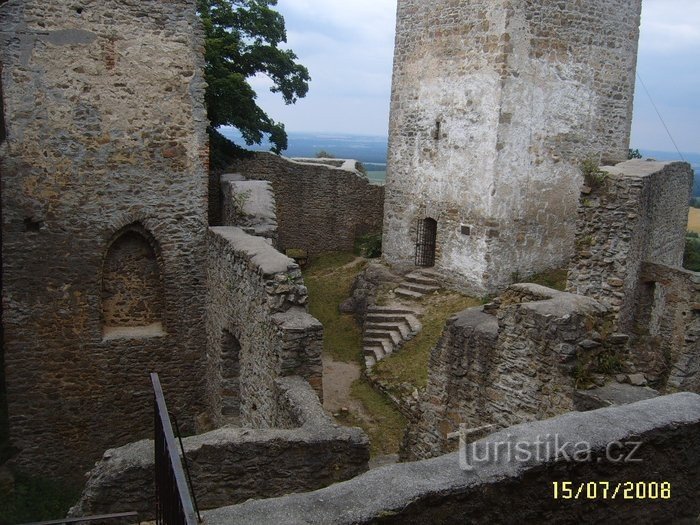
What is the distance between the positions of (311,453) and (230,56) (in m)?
14.6

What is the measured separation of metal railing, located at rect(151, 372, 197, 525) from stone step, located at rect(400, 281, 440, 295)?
447 inches

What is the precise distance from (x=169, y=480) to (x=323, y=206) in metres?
16.4

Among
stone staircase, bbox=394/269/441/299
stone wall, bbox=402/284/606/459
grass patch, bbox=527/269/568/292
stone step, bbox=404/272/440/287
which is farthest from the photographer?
stone step, bbox=404/272/440/287

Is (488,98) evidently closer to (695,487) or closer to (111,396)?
(111,396)

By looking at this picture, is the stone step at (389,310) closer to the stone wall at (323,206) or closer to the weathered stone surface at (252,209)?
the weathered stone surface at (252,209)

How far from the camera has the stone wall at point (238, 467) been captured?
5.50 m

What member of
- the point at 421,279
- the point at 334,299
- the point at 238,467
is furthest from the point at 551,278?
the point at 238,467

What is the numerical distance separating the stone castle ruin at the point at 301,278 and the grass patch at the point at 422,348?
0.55 metres

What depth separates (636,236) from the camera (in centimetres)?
1051

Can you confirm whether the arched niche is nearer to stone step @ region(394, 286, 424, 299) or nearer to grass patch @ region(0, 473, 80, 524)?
grass patch @ region(0, 473, 80, 524)

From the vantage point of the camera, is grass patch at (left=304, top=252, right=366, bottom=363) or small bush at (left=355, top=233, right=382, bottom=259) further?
small bush at (left=355, top=233, right=382, bottom=259)

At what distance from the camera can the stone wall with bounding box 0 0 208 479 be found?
30.3 ft

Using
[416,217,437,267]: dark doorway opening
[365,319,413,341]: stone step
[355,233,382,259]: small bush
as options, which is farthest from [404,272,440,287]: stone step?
[355,233,382,259]: small bush

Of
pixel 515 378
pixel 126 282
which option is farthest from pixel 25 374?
pixel 515 378
